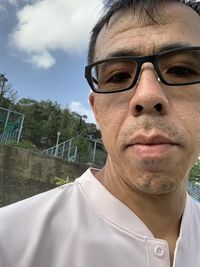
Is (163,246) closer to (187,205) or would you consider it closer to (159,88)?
(187,205)

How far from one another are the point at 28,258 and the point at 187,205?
678 mm

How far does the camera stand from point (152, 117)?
92 cm

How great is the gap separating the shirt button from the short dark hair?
0.82 m

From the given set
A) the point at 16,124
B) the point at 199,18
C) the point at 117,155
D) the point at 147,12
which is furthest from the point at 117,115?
the point at 16,124

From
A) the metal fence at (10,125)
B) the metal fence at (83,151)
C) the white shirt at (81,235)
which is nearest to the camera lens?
the white shirt at (81,235)

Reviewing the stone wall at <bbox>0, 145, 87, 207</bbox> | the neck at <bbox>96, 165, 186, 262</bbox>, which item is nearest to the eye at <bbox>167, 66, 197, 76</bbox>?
the neck at <bbox>96, 165, 186, 262</bbox>

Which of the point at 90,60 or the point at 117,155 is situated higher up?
the point at 90,60

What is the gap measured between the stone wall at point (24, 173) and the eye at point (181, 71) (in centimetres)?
770

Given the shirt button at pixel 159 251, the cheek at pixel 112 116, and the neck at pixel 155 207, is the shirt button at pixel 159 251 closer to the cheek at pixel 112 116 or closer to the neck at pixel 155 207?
the neck at pixel 155 207

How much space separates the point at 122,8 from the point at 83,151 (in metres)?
10.7

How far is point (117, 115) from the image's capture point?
104 centimetres

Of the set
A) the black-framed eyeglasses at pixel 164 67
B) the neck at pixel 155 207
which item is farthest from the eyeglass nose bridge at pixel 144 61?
the neck at pixel 155 207

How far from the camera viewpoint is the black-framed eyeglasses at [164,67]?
1021mm

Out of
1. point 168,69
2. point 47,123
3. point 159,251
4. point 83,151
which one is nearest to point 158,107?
point 168,69
